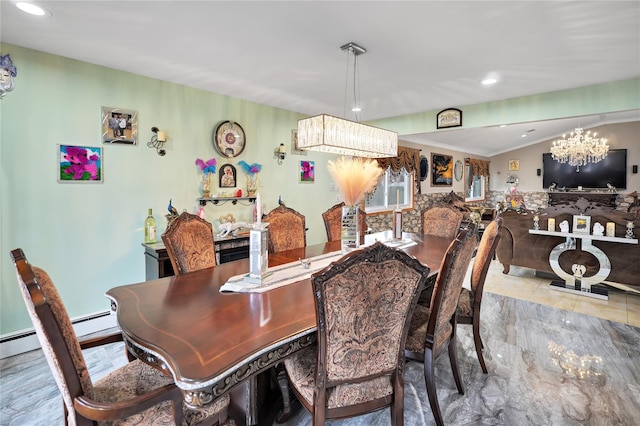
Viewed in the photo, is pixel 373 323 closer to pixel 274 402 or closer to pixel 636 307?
pixel 274 402

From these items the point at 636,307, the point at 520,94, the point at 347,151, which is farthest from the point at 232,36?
the point at 636,307

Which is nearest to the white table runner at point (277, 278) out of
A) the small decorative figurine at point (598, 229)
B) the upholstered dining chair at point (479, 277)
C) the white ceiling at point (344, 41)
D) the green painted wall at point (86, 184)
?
the upholstered dining chair at point (479, 277)

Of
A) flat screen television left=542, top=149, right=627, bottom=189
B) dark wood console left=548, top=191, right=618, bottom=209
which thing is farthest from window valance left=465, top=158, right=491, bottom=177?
dark wood console left=548, top=191, right=618, bottom=209

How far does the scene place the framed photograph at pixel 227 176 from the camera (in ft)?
12.4

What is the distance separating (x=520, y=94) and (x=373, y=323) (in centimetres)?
369

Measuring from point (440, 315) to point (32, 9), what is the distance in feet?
9.87

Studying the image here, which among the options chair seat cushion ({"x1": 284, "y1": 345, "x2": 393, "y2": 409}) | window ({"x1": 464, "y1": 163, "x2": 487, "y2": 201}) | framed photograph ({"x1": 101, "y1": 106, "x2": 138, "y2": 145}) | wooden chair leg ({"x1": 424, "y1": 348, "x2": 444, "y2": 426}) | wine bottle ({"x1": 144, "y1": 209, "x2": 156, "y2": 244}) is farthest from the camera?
window ({"x1": 464, "y1": 163, "x2": 487, "y2": 201})

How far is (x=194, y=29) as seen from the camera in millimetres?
2182

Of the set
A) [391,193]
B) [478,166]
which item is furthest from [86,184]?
[478,166]

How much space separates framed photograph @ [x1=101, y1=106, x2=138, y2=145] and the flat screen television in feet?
35.0

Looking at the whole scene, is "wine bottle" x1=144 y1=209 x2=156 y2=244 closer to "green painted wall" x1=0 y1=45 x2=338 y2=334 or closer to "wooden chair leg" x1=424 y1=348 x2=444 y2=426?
"green painted wall" x1=0 y1=45 x2=338 y2=334

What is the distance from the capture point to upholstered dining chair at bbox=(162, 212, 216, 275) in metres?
2.22

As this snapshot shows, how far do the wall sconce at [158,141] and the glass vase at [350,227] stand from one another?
6.52 feet

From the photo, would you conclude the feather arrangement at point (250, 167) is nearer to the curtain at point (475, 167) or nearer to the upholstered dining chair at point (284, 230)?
the upholstered dining chair at point (284, 230)
